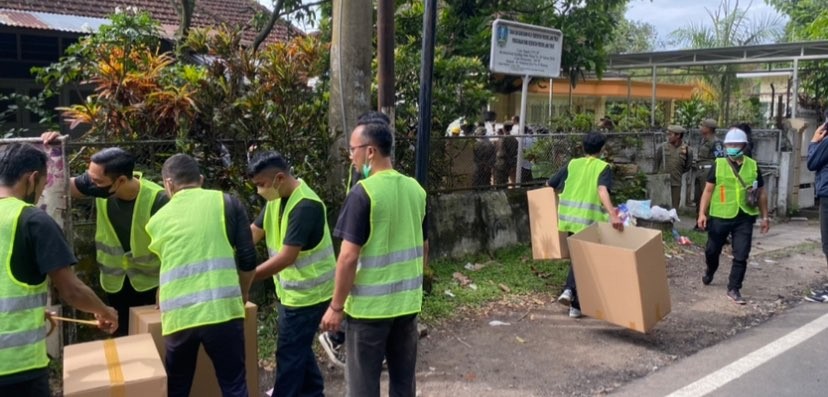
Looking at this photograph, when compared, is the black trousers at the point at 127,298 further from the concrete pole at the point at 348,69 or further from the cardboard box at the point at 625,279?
the cardboard box at the point at 625,279

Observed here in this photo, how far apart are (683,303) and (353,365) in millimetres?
4241

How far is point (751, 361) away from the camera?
4980 millimetres

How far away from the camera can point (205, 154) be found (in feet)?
17.9

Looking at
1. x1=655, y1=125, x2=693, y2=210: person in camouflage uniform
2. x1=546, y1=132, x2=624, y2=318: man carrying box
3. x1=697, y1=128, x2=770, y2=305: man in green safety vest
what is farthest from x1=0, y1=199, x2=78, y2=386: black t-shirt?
x1=655, y1=125, x2=693, y2=210: person in camouflage uniform

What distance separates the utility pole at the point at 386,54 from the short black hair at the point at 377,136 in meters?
2.12

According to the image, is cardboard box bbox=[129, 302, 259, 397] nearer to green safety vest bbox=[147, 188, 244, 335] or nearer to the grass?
green safety vest bbox=[147, 188, 244, 335]

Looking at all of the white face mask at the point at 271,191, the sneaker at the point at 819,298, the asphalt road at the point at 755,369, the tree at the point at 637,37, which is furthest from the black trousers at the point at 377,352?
the tree at the point at 637,37

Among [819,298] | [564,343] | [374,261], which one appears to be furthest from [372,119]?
[819,298]

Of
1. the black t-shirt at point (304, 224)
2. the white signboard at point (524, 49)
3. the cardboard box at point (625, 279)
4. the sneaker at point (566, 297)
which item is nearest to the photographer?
the black t-shirt at point (304, 224)

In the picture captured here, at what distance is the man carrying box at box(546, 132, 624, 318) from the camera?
5992 millimetres

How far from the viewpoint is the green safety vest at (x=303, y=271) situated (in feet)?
12.3

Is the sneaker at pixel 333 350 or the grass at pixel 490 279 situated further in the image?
the grass at pixel 490 279

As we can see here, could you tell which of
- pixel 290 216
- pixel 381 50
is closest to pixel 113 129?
pixel 381 50

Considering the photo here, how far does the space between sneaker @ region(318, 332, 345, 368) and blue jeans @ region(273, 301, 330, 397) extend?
3.14 ft
